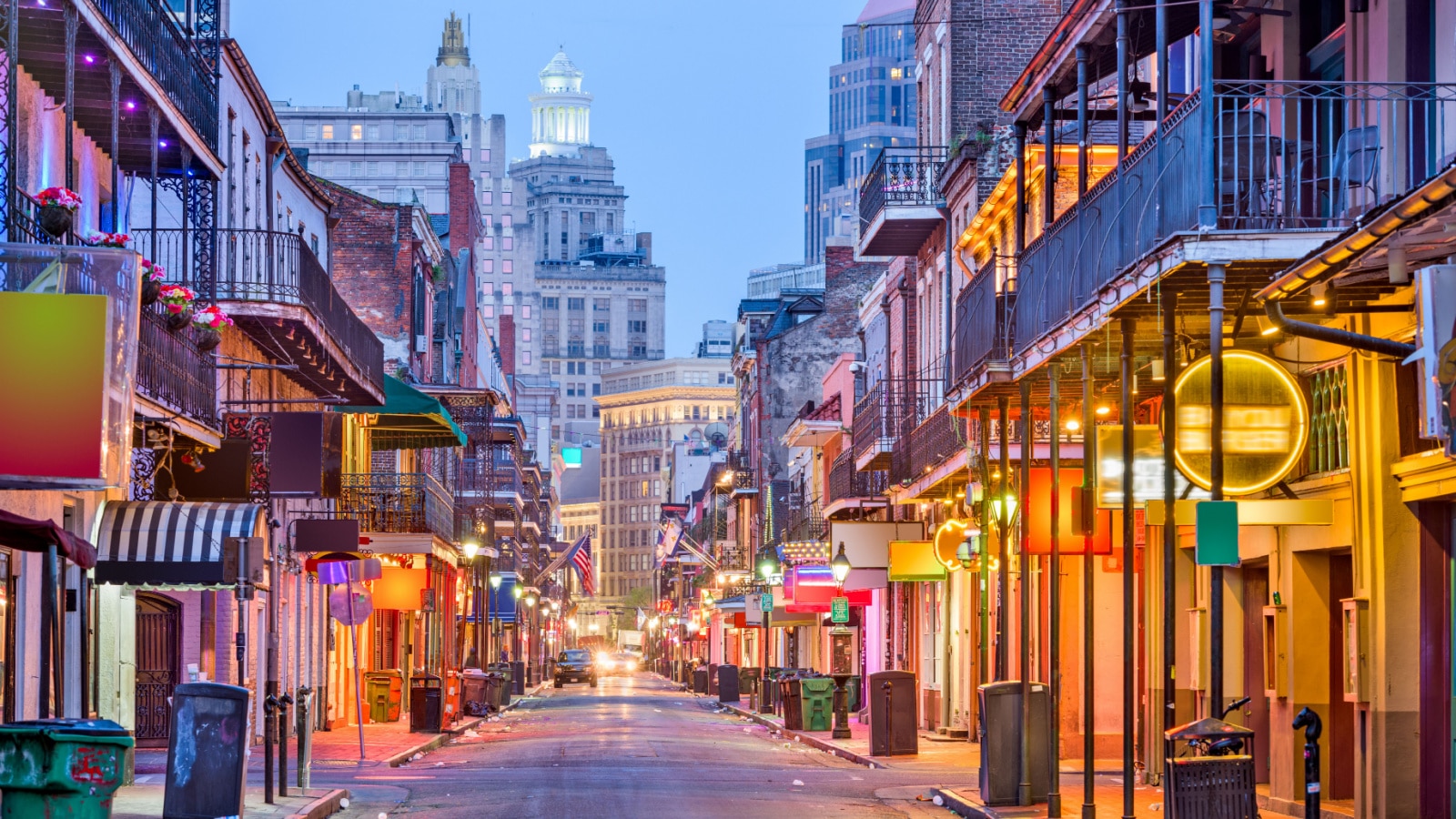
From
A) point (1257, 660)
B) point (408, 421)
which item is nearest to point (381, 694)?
point (408, 421)

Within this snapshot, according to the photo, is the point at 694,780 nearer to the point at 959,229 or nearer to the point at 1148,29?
the point at 1148,29

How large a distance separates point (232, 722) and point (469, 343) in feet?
183

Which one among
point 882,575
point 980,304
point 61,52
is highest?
point 61,52

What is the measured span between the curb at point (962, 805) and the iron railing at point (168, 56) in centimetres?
982

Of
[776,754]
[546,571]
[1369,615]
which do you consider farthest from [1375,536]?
[546,571]

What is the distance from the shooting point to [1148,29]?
1828 cm

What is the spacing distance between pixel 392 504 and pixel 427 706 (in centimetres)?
856

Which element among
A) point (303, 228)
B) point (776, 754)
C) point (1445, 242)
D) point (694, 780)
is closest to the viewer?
point (1445, 242)

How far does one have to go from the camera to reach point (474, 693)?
43656 millimetres

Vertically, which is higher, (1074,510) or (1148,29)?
(1148,29)

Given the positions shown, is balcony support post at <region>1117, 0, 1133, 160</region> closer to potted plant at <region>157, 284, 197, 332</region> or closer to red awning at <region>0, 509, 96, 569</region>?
red awning at <region>0, 509, 96, 569</region>

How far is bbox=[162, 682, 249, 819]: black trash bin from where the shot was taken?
15195 millimetres

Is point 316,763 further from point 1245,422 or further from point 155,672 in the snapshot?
point 1245,422

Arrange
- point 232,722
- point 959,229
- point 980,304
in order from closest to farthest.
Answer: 1. point 232,722
2. point 980,304
3. point 959,229
